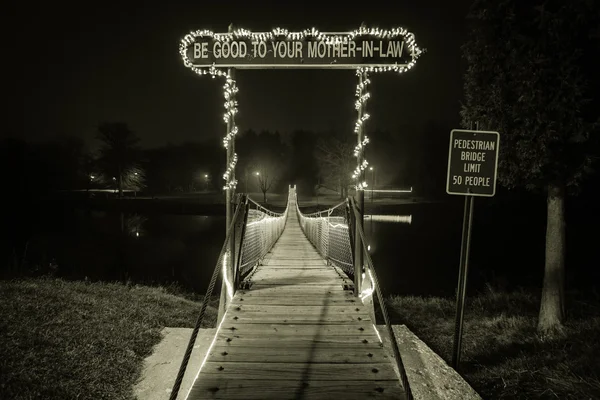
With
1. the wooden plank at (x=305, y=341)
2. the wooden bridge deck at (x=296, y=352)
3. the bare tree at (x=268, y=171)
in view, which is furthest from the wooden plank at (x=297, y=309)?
the bare tree at (x=268, y=171)

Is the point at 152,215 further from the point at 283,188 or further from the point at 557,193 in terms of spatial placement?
the point at 557,193

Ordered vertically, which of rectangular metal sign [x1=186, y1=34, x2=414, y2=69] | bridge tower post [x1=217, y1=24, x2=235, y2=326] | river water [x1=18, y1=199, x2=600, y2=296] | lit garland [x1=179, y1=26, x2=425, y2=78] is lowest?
river water [x1=18, y1=199, x2=600, y2=296]

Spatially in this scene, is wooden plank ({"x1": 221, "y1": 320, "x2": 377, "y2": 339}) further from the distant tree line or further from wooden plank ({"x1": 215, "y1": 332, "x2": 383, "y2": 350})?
the distant tree line

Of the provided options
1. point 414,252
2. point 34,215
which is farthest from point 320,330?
point 34,215

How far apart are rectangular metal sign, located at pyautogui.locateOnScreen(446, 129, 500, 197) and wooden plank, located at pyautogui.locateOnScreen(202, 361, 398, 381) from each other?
1963 millimetres

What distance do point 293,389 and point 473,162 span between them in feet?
9.21

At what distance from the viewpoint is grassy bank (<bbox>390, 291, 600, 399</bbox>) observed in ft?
12.7

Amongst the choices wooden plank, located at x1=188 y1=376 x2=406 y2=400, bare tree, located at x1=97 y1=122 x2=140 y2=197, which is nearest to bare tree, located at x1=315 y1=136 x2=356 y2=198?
bare tree, located at x1=97 y1=122 x2=140 y2=197

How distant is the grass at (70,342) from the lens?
307cm

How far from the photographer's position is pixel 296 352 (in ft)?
10.5

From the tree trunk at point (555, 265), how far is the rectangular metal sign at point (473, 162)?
2460 mm

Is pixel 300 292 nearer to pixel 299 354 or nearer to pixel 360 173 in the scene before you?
pixel 299 354

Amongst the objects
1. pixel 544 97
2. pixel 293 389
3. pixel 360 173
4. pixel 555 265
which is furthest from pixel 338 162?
pixel 293 389

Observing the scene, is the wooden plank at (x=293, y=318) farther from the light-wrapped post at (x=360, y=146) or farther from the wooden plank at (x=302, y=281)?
the wooden plank at (x=302, y=281)
